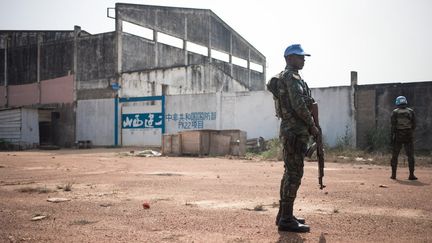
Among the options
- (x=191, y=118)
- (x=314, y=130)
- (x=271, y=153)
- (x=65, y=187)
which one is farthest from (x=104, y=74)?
(x=314, y=130)

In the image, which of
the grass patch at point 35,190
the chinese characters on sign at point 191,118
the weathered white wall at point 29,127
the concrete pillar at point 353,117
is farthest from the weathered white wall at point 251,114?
the grass patch at point 35,190

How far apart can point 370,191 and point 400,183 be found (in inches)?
54.0

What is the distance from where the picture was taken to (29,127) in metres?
22.2

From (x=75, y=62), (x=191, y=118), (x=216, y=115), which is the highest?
(x=75, y=62)

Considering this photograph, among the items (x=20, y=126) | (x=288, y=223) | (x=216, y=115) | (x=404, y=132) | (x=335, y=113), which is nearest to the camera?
(x=288, y=223)

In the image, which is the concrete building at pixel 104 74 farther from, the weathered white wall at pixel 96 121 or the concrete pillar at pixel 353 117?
the concrete pillar at pixel 353 117

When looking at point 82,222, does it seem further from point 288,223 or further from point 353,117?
point 353,117

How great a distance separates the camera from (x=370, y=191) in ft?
20.5

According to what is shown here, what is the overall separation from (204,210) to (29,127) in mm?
20241

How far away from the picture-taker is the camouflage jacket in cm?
383

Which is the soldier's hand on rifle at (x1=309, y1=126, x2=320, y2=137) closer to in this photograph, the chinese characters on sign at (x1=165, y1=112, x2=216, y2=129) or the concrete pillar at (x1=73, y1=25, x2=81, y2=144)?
the chinese characters on sign at (x1=165, y1=112, x2=216, y2=129)

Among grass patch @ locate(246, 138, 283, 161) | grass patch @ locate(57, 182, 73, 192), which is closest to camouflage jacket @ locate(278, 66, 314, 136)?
grass patch @ locate(57, 182, 73, 192)

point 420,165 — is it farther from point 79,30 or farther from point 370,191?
point 79,30

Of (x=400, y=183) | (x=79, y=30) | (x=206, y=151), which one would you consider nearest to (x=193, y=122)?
(x=206, y=151)
